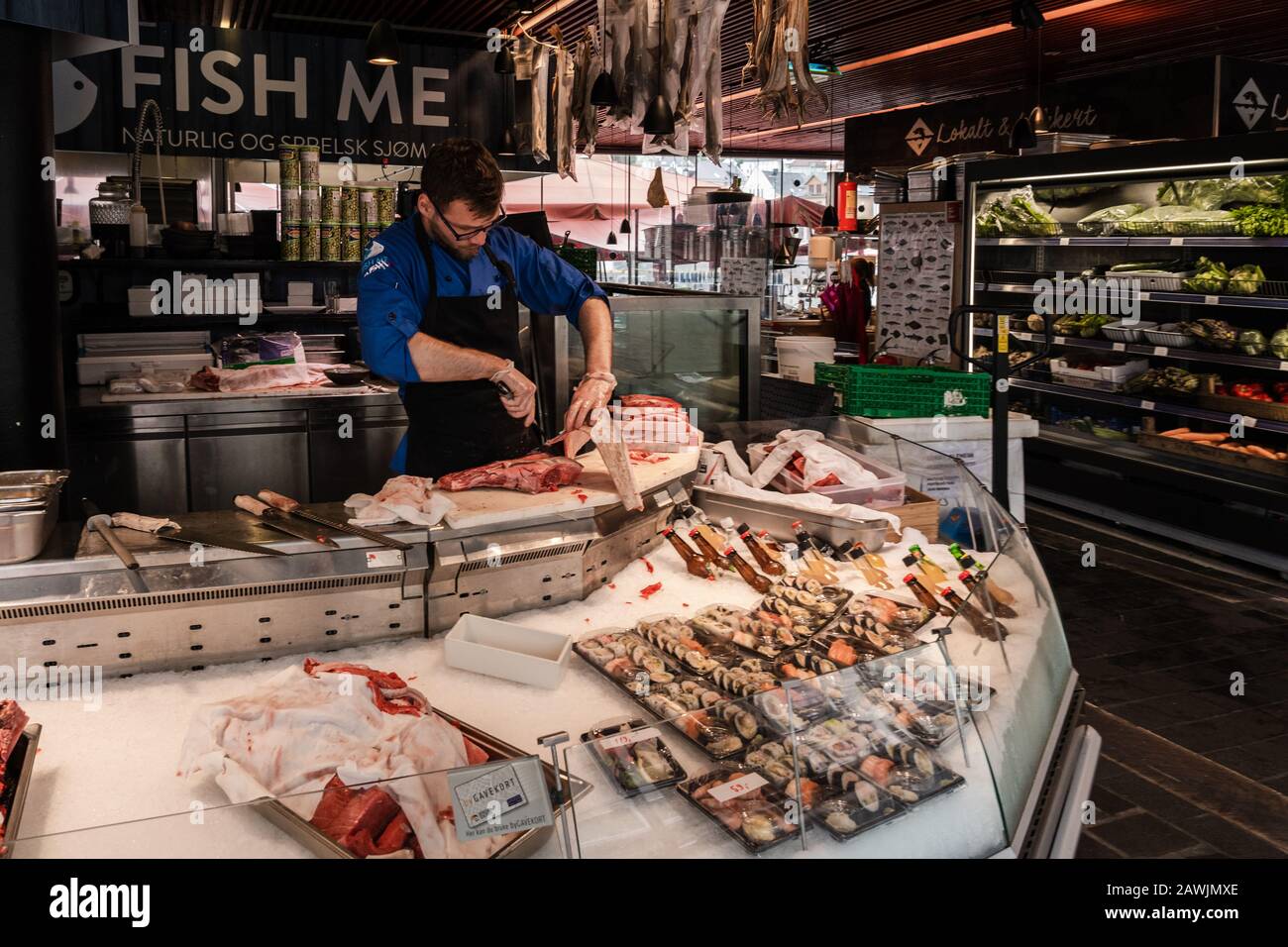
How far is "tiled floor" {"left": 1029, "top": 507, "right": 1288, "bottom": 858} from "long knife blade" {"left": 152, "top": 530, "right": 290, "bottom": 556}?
2656mm

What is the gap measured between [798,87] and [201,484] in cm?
366

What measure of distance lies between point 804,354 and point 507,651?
3.56 meters

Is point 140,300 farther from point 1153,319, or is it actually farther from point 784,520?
point 1153,319

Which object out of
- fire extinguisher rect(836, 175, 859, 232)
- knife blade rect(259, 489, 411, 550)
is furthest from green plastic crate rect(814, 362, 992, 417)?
fire extinguisher rect(836, 175, 859, 232)

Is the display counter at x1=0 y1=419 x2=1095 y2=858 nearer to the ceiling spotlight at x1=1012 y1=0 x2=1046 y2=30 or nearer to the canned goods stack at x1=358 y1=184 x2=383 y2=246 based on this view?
the canned goods stack at x1=358 y1=184 x2=383 y2=246

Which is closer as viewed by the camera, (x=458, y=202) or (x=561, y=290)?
(x=458, y=202)

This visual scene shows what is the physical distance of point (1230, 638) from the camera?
5402mm

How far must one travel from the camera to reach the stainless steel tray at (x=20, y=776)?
1.60m

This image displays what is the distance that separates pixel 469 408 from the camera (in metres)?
3.92

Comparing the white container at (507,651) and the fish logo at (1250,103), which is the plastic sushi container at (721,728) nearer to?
the white container at (507,651)

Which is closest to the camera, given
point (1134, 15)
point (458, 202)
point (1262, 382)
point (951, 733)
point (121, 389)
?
point (951, 733)

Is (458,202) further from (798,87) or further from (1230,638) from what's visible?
(1230,638)
